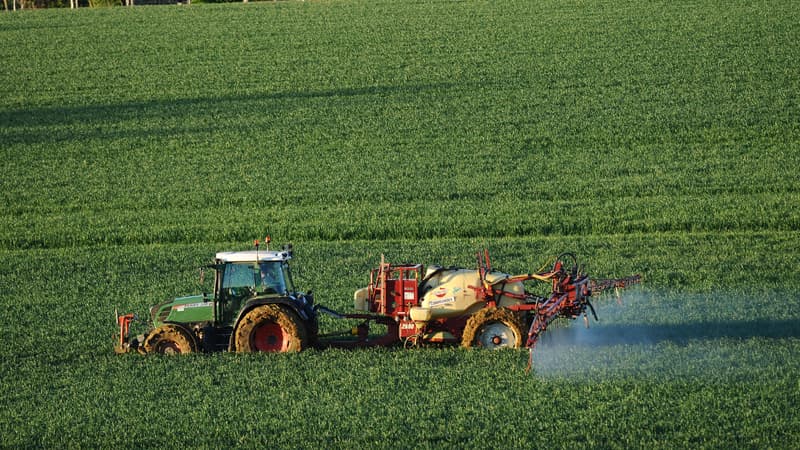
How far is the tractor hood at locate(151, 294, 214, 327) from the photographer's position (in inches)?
612

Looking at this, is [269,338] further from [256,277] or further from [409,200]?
[409,200]

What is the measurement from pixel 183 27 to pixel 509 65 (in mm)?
17108

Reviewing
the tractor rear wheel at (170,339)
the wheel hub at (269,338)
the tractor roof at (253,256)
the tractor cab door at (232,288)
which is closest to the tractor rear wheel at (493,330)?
the wheel hub at (269,338)

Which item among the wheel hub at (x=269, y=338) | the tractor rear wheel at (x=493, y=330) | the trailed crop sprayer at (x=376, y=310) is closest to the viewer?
the tractor rear wheel at (x=493, y=330)

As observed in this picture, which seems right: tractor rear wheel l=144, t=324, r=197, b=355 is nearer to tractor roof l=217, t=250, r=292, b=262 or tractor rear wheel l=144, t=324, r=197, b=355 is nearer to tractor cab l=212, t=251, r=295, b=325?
tractor cab l=212, t=251, r=295, b=325

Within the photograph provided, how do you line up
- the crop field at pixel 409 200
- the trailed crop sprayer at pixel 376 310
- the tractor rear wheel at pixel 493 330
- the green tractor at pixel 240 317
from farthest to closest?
1. the green tractor at pixel 240 317
2. the trailed crop sprayer at pixel 376 310
3. the tractor rear wheel at pixel 493 330
4. the crop field at pixel 409 200

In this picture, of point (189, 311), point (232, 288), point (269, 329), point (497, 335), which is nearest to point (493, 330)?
point (497, 335)

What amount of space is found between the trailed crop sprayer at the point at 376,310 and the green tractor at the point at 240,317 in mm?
14

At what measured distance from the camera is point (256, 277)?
51.0 ft

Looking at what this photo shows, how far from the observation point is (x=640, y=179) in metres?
27.3

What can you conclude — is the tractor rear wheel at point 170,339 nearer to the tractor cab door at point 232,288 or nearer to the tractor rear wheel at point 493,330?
the tractor cab door at point 232,288

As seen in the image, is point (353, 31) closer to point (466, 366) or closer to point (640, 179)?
point (640, 179)

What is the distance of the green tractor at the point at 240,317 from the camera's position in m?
15.0

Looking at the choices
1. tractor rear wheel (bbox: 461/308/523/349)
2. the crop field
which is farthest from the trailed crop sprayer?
the crop field
